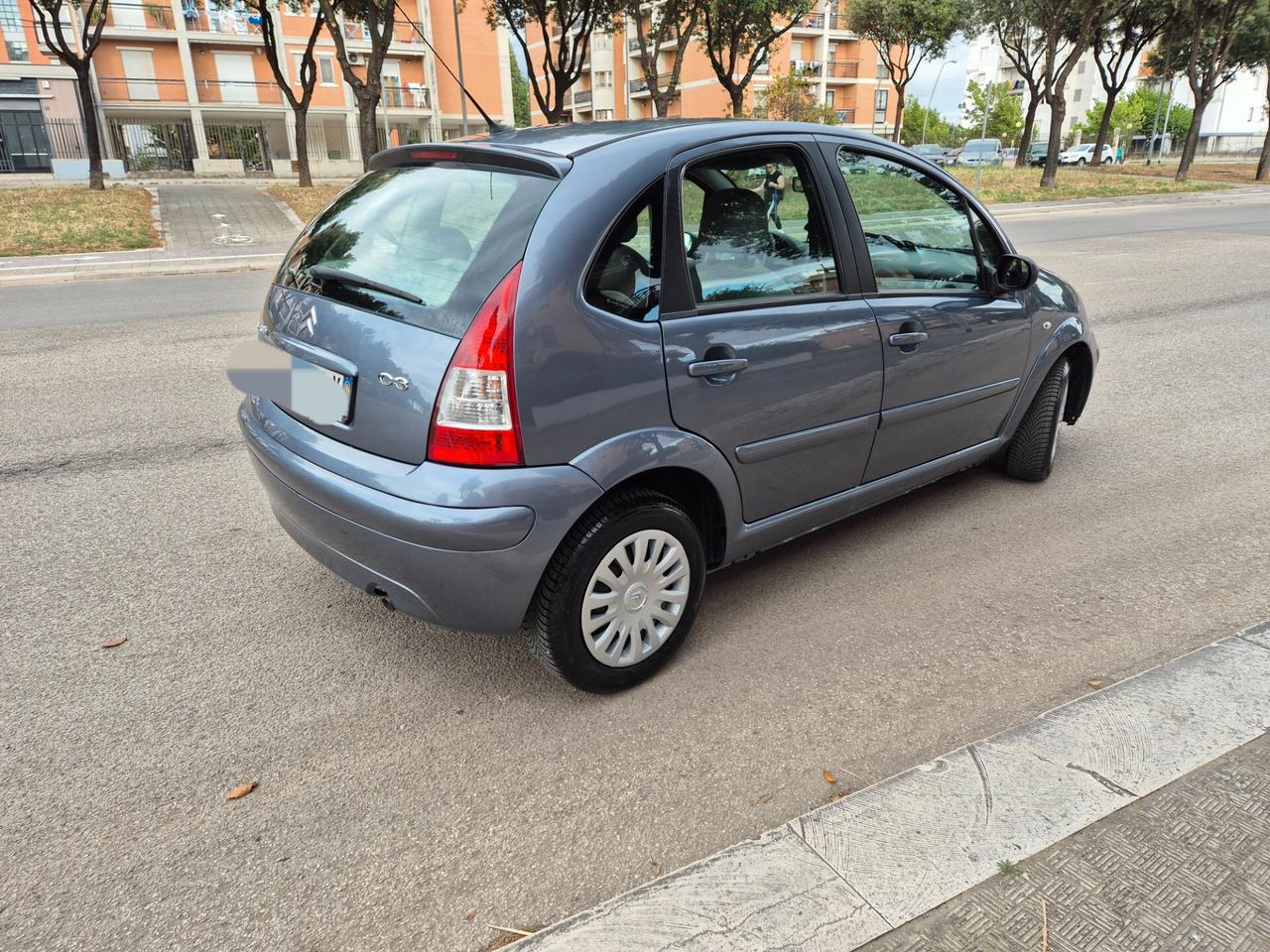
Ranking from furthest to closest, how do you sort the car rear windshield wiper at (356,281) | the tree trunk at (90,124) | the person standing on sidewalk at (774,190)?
the tree trunk at (90,124) → the person standing on sidewalk at (774,190) → the car rear windshield wiper at (356,281)

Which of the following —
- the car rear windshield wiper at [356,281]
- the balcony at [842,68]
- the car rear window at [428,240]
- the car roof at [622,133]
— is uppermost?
the balcony at [842,68]

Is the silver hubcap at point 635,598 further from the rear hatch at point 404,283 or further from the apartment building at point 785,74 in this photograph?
the apartment building at point 785,74

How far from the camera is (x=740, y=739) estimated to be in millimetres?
2625

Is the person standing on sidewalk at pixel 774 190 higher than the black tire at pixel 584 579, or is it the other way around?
the person standing on sidewalk at pixel 774 190

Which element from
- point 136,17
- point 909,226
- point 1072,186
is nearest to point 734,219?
point 909,226

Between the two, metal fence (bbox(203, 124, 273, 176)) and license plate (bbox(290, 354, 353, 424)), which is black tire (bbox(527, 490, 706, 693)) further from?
metal fence (bbox(203, 124, 273, 176))

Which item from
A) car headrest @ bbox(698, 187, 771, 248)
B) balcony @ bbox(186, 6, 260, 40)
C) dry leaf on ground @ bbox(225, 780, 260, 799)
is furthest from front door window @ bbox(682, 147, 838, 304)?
balcony @ bbox(186, 6, 260, 40)

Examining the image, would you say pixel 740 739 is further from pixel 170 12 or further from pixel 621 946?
pixel 170 12

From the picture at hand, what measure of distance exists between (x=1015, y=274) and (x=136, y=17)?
157 ft

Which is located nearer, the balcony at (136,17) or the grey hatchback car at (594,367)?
the grey hatchback car at (594,367)

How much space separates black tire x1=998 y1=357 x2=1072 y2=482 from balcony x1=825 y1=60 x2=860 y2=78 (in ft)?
216

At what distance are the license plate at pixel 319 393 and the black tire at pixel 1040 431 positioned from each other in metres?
3.22

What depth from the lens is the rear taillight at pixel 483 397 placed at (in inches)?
93.4

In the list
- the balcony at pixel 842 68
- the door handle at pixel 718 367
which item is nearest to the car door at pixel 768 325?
A: the door handle at pixel 718 367
